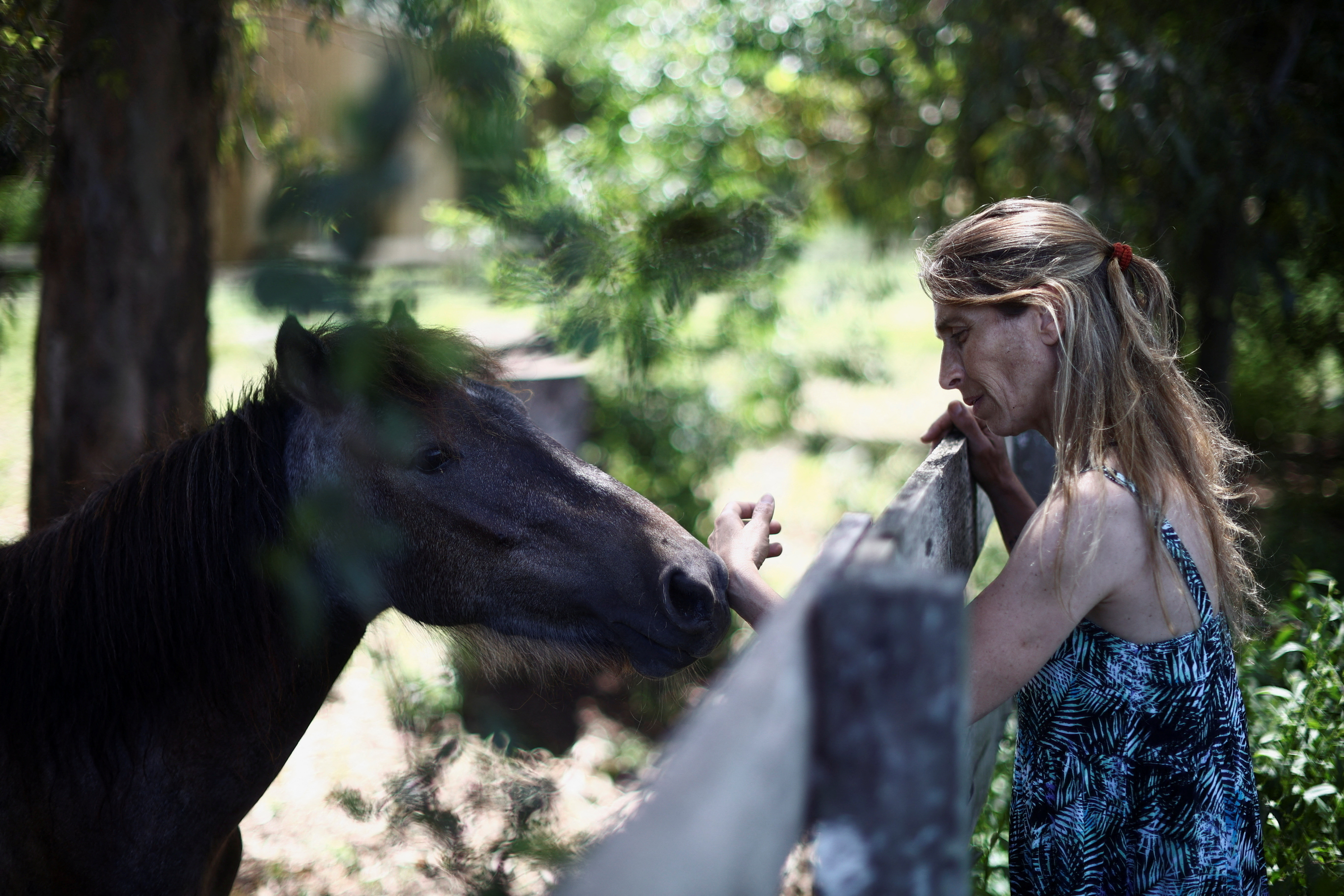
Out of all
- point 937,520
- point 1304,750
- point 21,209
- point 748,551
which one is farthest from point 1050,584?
point 21,209

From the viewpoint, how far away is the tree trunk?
9.75 ft

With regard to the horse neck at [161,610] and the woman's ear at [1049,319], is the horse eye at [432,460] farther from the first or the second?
the woman's ear at [1049,319]

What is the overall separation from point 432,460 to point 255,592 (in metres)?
0.44

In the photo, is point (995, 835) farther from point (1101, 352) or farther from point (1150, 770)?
point (1101, 352)

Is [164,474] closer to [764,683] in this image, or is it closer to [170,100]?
[764,683]

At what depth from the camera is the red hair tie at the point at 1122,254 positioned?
1786mm

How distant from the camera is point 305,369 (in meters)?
1.77

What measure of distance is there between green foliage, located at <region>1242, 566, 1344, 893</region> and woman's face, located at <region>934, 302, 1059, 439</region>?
112 cm

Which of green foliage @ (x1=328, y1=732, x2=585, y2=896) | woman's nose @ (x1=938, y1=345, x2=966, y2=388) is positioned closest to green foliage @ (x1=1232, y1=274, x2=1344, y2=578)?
woman's nose @ (x1=938, y1=345, x2=966, y2=388)

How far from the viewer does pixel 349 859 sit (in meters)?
3.27

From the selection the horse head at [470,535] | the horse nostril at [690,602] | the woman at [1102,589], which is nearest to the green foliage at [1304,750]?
the woman at [1102,589]

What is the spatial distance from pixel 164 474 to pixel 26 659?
0.44m

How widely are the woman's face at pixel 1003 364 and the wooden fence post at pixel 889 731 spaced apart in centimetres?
102

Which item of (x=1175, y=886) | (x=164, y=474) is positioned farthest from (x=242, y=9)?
(x=1175, y=886)
